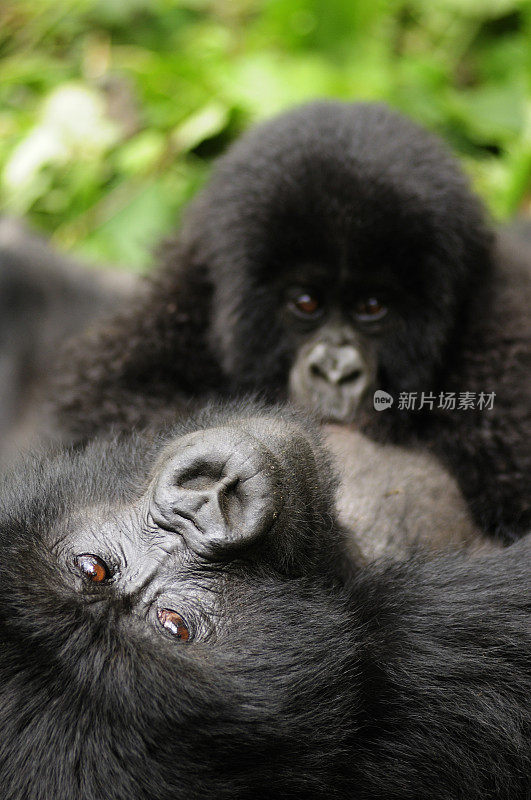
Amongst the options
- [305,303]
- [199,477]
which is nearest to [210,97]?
[305,303]

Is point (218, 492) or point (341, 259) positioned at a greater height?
point (341, 259)

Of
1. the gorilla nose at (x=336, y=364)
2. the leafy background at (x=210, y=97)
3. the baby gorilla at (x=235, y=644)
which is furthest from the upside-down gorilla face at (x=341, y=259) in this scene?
the leafy background at (x=210, y=97)

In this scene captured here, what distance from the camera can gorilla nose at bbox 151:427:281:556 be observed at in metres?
1.72

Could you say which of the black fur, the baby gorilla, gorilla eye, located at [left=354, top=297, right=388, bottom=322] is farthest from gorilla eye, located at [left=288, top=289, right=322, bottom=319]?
the black fur

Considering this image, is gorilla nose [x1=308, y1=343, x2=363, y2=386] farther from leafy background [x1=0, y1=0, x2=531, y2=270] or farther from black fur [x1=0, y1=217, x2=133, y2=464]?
leafy background [x1=0, y1=0, x2=531, y2=270]

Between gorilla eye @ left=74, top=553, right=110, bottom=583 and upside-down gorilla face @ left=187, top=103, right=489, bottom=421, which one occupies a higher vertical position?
upside-down gorilla face @ left=187, top=103, right=489, bottom=421

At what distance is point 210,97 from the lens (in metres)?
4.91

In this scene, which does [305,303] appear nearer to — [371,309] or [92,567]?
[371,309]

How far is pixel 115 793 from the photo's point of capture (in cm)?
156

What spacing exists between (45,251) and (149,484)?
247cm

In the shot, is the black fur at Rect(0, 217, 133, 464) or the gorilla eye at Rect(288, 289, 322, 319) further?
the black fur at Rect(0, 217, 133, 464)

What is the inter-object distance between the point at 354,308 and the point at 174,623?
1.51m

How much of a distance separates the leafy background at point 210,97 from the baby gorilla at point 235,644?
2.75 m

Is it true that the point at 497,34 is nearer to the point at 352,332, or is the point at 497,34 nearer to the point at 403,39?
the point at 403,39
